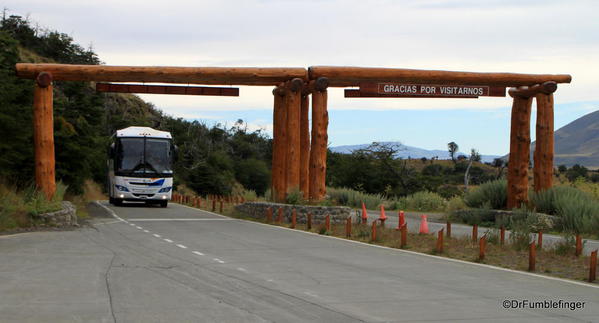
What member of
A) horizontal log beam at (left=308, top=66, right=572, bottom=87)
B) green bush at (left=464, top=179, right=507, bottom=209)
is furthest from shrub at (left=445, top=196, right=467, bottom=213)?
horizontal log beam at (left=308, top=66, right=572, bottom=87)

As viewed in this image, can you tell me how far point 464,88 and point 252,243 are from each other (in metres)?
12.5

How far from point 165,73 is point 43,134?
4.59m

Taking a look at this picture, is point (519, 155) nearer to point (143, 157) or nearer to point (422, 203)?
point (422, 203)

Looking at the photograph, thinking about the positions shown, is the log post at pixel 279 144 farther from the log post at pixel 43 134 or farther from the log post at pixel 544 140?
the log post at pixel 544 140

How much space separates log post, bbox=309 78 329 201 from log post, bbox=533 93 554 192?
7701mm

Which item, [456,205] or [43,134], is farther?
[456,205]

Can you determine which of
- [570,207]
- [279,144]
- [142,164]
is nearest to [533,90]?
[570,207]

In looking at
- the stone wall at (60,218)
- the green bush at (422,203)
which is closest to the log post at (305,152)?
the stone wall at (60,218)

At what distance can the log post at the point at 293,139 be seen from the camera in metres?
27.1

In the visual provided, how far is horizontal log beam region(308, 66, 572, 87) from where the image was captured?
86.7 ft

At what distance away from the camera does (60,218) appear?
74.4 feet

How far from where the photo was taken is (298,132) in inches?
1080

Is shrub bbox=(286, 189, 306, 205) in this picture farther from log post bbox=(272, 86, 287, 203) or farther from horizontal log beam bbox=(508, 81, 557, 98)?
horizontal log beam bbox=(508, 81, 557, 98)

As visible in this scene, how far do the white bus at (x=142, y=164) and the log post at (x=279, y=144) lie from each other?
8.90m
